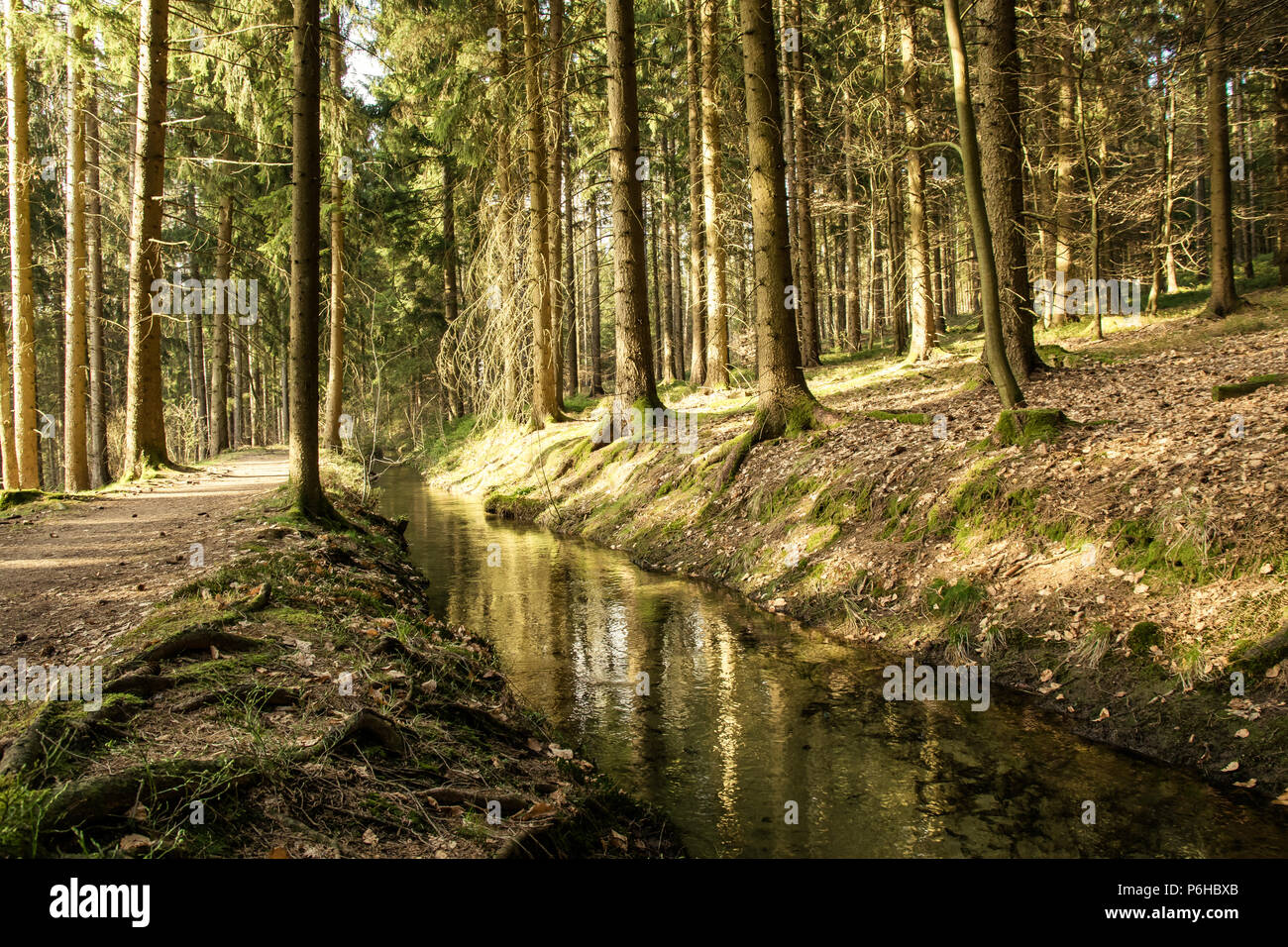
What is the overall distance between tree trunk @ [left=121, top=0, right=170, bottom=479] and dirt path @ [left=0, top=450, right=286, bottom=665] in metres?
1.84

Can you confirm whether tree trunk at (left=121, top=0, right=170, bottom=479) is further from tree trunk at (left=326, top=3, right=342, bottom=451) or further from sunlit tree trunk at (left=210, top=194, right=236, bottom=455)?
sunlit tree trunk at (left=210, top=194, right=236, bottom=455)

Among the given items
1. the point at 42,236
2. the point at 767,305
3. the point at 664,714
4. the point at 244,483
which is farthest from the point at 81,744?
the point at 42,236

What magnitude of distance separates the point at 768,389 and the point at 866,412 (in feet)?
4.89

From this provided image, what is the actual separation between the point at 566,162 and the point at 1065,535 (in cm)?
1904

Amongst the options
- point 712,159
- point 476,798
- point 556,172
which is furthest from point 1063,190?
point 476,798

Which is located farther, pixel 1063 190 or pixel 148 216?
pixel 1063 190

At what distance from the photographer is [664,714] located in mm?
6102

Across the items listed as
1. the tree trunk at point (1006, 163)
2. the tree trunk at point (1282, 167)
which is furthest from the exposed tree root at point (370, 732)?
the tree trunk at point (1282, 167)

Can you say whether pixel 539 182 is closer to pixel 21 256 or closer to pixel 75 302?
pixel 75 302

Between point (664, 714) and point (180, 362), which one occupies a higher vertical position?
point (180, 362)

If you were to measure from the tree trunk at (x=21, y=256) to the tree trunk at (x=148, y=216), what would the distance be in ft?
6.49

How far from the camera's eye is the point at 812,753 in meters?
5.34

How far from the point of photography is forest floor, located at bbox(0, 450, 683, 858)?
9.90 ft
